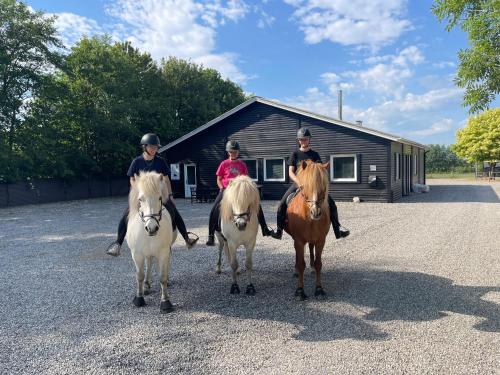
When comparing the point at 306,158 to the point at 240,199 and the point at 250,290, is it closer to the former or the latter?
the point at 240,199

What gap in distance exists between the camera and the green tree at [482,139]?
39406mm

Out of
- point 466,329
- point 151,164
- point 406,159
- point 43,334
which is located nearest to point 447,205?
point 406,159

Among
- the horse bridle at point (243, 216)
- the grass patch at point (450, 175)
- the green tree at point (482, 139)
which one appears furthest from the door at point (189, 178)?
the grass patch at point (450, 175)

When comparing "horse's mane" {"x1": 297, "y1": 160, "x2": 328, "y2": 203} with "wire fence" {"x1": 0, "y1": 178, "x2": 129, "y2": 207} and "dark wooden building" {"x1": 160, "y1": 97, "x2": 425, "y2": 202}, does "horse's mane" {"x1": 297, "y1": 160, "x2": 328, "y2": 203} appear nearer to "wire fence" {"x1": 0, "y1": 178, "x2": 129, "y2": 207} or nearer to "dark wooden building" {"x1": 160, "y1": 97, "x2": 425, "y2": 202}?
"dark wooden building" {"x1": 160, "y1": 97, "x2": 425, "y2": 202}

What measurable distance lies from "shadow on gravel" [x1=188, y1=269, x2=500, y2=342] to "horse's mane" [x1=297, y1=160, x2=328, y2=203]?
1587mm

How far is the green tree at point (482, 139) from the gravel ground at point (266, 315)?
37920mm

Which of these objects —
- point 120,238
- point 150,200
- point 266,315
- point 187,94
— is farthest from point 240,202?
point 187,94

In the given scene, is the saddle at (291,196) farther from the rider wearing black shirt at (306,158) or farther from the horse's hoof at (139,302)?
the horse's hoof at (139,302)

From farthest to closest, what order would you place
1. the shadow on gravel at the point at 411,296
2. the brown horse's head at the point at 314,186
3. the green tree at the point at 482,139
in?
1. the green tree at the point at 482,139
2. the brown horse's head at the point at 314,186
3. the shadow on gravel at the point at 411,296

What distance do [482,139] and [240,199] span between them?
4521cm

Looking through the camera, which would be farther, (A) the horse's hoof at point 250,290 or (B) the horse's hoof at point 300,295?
(A) the horse's hoof at point 250,290

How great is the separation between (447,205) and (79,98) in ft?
76.0

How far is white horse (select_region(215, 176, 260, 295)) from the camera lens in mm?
4926

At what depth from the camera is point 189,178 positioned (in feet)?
75.8
